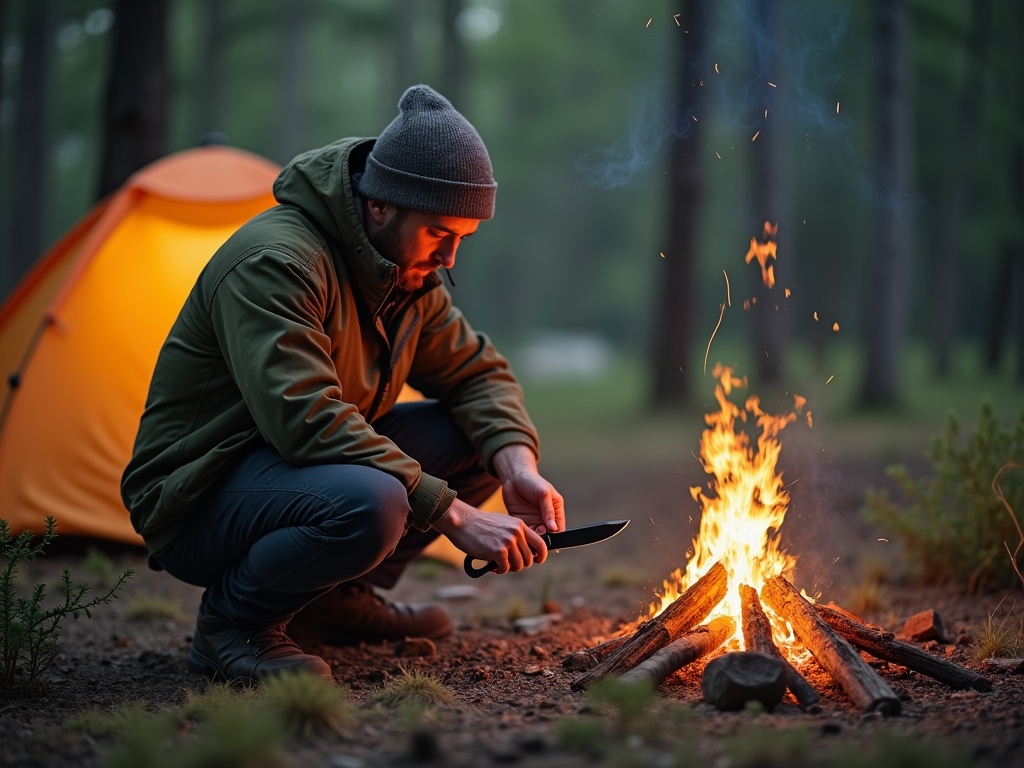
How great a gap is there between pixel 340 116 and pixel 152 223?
22.6 meters

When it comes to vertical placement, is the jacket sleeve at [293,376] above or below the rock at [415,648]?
above

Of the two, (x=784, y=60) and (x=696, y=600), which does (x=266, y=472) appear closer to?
(x=696, y=600)

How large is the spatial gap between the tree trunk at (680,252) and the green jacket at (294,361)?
8.71 meters

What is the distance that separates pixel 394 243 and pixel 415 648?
138cm

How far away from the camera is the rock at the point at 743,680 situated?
2.49 metres

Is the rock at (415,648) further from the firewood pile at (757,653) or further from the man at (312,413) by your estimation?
the firewood pile at (757,653)

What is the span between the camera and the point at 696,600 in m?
3.05

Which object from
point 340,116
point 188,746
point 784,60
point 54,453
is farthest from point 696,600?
point 340,116

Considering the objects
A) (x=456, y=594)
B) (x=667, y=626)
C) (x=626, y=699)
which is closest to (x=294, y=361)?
(x=626, y=699)

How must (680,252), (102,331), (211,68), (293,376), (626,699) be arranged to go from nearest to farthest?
(626,699), (293,376), (102,331), (680,252), (211,68)

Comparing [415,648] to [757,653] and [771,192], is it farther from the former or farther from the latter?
[771,192]

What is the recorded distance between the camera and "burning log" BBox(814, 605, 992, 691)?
108 inches

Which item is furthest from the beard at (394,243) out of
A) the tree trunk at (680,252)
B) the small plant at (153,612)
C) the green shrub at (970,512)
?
the tree trunk at (680,252)

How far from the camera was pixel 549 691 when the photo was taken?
2.81 meters
